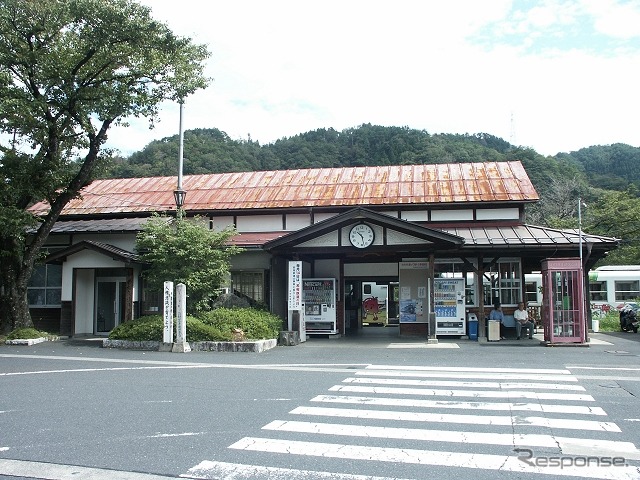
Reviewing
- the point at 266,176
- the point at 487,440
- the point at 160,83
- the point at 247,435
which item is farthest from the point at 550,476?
the point at 266,176

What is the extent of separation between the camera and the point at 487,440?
21.3 ft

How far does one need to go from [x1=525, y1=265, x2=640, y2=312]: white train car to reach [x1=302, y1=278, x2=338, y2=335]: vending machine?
13257 millimetres

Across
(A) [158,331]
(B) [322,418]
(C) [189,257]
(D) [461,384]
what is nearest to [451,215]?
(C) [189,257]

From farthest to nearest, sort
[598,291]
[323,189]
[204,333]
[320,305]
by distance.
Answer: [598,291], [323,189], [320,305], [204,333]

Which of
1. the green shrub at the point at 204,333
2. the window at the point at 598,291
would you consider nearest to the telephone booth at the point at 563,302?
the green shrub at the point at 204,333

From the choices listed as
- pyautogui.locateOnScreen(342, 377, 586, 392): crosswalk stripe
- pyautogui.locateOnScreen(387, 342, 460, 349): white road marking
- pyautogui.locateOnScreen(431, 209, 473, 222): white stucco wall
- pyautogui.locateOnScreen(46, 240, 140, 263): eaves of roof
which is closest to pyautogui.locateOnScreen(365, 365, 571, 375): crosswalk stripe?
pyautogui.locateOnScreen(342, 377, 586, 392): crosswalk stripe

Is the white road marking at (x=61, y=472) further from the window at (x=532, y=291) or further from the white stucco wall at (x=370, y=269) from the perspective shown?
the window at (x=532, y=291)

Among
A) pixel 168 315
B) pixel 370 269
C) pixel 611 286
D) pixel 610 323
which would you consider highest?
pixel 370 269

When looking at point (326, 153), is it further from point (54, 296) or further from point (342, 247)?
point (342, 247)

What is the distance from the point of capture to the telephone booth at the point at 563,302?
16672 mm

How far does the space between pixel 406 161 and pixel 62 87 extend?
3395 cm

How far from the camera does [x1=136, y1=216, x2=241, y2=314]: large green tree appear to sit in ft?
59.8

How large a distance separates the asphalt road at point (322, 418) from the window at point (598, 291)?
17629 millimetres

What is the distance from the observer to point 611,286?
29.9 m
